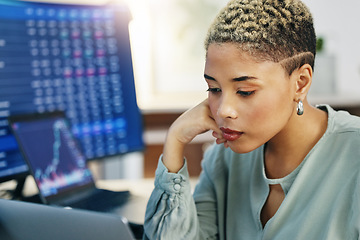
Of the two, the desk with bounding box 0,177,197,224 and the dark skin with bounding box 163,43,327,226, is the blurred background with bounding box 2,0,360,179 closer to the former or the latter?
the desk with bounding box 0,177,197,224

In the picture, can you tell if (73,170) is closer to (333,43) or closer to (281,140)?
(281,140)

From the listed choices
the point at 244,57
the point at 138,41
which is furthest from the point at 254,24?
the point at 138,41

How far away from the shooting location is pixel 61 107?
1.41 m

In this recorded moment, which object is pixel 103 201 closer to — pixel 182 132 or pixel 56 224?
pixel 182 132

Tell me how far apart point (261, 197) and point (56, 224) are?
550 mm

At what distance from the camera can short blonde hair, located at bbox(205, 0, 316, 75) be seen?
2.73ft

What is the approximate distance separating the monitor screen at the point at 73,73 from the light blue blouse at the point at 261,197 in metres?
0.45

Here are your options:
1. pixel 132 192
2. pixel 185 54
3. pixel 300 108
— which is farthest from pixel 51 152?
pixel 185 54

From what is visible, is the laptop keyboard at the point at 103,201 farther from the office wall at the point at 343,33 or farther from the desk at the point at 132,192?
the office wall at the point at 343,33

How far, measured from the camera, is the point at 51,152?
1.27 m

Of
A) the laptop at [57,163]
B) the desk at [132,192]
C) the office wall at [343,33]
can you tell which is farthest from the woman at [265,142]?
the office wall at [343,33]

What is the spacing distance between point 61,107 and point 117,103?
0.66 feet

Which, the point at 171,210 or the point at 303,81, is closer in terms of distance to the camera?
the point at 303,81

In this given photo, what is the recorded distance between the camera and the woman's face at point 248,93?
0.84 m
